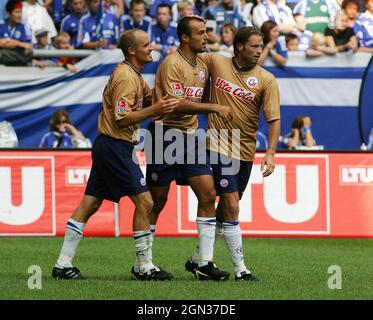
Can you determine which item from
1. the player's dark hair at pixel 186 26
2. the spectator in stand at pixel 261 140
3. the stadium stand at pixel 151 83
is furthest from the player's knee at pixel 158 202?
the stadium stand at pixel 151 83

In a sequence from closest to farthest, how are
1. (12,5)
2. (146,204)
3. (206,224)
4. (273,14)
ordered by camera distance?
(146,204), (206,224), (12,5), (273,14)

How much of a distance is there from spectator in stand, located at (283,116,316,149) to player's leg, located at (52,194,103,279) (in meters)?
Result: 7.58

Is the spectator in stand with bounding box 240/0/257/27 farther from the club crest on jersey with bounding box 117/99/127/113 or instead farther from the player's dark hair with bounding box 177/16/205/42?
the club crest on jersey with bounding box 117/99/127/113

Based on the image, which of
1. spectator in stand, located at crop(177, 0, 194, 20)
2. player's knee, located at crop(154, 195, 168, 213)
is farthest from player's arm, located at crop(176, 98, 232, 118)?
Result: spectator in stand, located at crop(177, 0, 194, 20)

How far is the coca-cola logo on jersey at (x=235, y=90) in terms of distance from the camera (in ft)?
33.2

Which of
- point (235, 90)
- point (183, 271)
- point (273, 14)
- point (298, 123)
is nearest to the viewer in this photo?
point (235, 90)

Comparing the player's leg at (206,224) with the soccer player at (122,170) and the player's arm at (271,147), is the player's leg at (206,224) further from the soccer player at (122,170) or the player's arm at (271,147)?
the player's arm at (271,147)

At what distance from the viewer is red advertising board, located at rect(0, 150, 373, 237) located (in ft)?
49.4

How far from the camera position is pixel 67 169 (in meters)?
15.2

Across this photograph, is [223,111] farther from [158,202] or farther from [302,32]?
[302,32]

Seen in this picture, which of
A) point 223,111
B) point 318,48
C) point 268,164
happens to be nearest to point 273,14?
point 318,48

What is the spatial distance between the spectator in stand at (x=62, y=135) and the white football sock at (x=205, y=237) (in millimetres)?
6980

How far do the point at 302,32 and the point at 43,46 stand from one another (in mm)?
→ 4228

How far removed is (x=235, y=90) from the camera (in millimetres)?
10133
